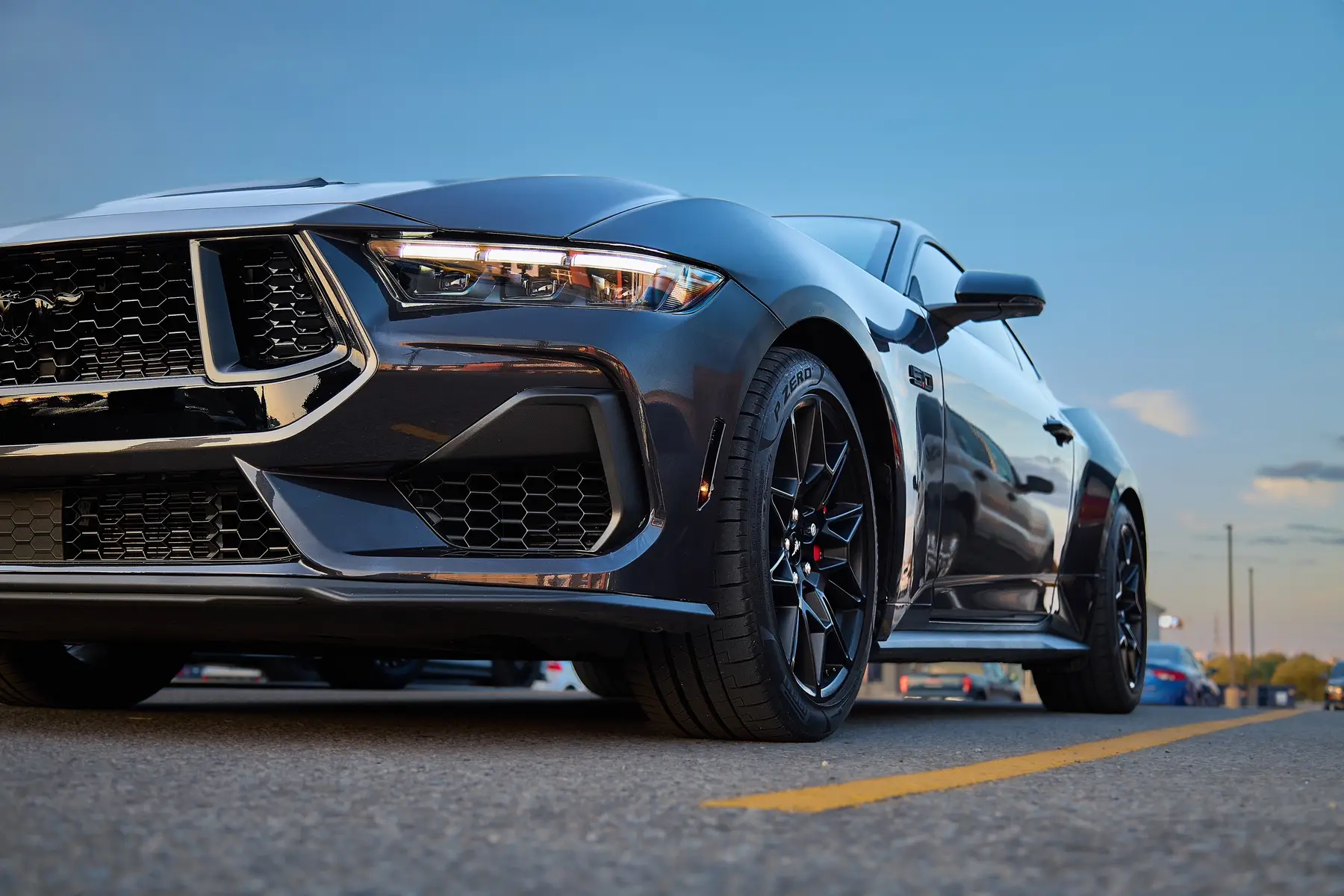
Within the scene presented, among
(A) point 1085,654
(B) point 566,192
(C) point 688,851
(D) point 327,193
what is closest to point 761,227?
(B) point 566,192

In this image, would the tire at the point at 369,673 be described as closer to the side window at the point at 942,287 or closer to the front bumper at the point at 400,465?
the side window at the point at 942,287

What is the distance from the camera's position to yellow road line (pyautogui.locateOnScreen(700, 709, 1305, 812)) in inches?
84.3

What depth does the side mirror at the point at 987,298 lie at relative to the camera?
4.62 metres

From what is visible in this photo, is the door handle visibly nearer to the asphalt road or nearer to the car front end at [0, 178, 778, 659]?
the asphalt road

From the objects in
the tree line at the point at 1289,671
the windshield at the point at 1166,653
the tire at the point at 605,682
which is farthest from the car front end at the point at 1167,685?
the tree line at the point at 1289,671

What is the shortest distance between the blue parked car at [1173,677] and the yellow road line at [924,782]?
16.4 metres

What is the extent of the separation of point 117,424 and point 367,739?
2.86 feet

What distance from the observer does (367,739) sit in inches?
126

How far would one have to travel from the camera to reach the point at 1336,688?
2797 centimetres

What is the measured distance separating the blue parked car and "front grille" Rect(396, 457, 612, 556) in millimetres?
17526

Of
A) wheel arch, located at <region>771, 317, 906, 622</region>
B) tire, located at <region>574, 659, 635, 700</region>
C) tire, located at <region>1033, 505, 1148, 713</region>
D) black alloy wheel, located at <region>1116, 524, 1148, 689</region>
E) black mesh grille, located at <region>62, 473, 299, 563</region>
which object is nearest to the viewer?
black mesh grille, located at <region>62, 473, 299, 563</region>

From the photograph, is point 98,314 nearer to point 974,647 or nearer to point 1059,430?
point 974,647

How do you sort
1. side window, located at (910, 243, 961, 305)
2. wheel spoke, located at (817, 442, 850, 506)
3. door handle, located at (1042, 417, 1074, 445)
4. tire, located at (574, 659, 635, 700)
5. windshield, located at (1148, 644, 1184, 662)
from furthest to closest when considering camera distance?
windshield, located at (1148, 644, 1184, 662)
tire, located at (574, 659, 635, 700)
door handle, located at (1042, 417, 1074, 445)
side window, located at (910, 243, 961, 305)
wheel spoke, located at (817, 442, 850, 506)

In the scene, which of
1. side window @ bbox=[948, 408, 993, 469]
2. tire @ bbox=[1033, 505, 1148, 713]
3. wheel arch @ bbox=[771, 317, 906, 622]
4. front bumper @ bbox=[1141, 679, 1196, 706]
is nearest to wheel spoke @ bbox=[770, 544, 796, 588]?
wheel arch @ bbox=[771, 317, 906, 622]
